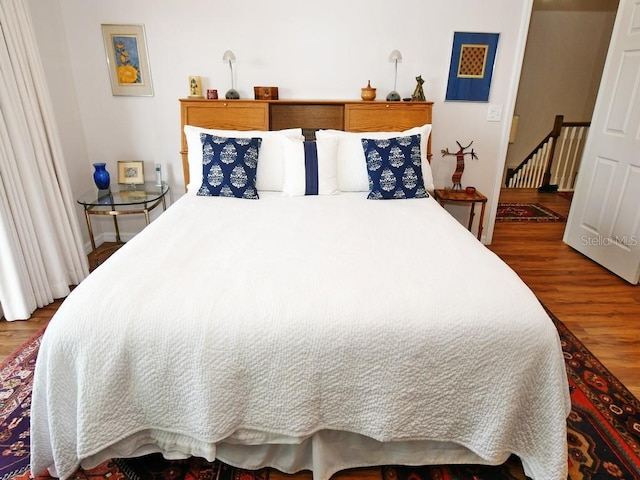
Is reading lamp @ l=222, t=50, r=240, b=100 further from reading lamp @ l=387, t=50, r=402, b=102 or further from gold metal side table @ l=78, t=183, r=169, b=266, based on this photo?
reading lamp @ l=387, t=50, r=402, b=102

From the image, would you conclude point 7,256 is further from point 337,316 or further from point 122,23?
point 337,316

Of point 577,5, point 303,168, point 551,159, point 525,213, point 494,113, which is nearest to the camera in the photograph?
point 303,168

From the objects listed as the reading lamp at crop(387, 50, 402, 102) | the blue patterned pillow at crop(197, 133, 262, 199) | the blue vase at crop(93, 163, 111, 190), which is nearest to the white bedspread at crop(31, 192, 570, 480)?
the blue patterned pillow at crop(197, 133, 262, 199)

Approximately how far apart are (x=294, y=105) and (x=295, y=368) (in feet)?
7.61

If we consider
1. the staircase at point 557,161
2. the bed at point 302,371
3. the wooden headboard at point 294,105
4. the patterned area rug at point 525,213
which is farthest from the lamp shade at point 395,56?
the staircase at point 557,161

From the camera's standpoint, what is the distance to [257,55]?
301 centimetres

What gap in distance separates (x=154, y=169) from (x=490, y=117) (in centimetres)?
281

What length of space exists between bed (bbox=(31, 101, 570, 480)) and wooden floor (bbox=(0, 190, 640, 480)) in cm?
31

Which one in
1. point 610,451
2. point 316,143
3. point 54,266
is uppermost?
point 316,143

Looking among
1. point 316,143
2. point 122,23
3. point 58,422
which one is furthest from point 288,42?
point 58,422

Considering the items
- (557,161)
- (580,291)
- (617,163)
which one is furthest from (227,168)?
(557,161)

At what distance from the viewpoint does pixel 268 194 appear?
263cm

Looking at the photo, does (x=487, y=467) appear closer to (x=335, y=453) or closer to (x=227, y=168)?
(x=335, y=453)

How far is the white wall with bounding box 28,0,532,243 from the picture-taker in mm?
2906
